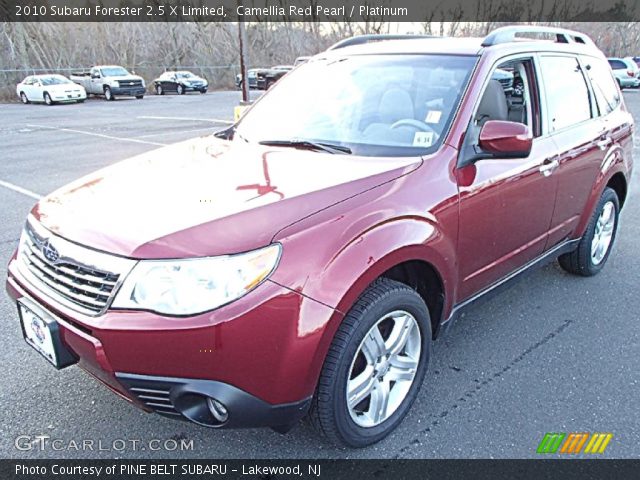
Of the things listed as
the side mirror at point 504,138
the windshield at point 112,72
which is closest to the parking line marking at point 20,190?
the side mirror at point 504,138

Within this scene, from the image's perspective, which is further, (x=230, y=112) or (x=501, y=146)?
(x=230, y=112)

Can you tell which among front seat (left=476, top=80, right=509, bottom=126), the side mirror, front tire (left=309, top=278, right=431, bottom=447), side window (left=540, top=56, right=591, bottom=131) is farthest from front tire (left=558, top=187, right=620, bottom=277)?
front tire (left=309, top=278, right=431, bottom=447)

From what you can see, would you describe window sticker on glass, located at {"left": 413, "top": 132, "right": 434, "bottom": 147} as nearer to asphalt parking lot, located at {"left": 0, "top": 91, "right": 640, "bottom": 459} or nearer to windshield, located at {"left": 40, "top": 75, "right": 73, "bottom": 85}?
asphalt parking lot, located at {"left": 0, "top": 91, "right": 640, "bottom": 459}

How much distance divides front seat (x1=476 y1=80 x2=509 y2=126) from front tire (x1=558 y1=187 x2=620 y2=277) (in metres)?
1.43

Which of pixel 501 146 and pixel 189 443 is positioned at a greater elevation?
pixel 501 146

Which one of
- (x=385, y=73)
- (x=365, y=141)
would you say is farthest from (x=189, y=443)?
(x=385, y=73)

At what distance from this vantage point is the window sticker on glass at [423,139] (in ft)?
8.78

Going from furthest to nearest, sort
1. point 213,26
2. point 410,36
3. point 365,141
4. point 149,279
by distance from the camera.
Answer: point 213,26 → point 410,36 → point 365,141 → point 149,279

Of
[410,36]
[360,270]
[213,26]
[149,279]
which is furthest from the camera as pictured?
[213,26]

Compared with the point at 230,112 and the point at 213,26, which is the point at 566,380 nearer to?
the point at 230,112

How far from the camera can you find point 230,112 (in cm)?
2041

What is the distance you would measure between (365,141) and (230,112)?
1846 centimetres

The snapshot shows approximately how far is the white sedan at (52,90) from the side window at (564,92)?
27884mm

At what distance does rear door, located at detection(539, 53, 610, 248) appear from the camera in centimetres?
340
